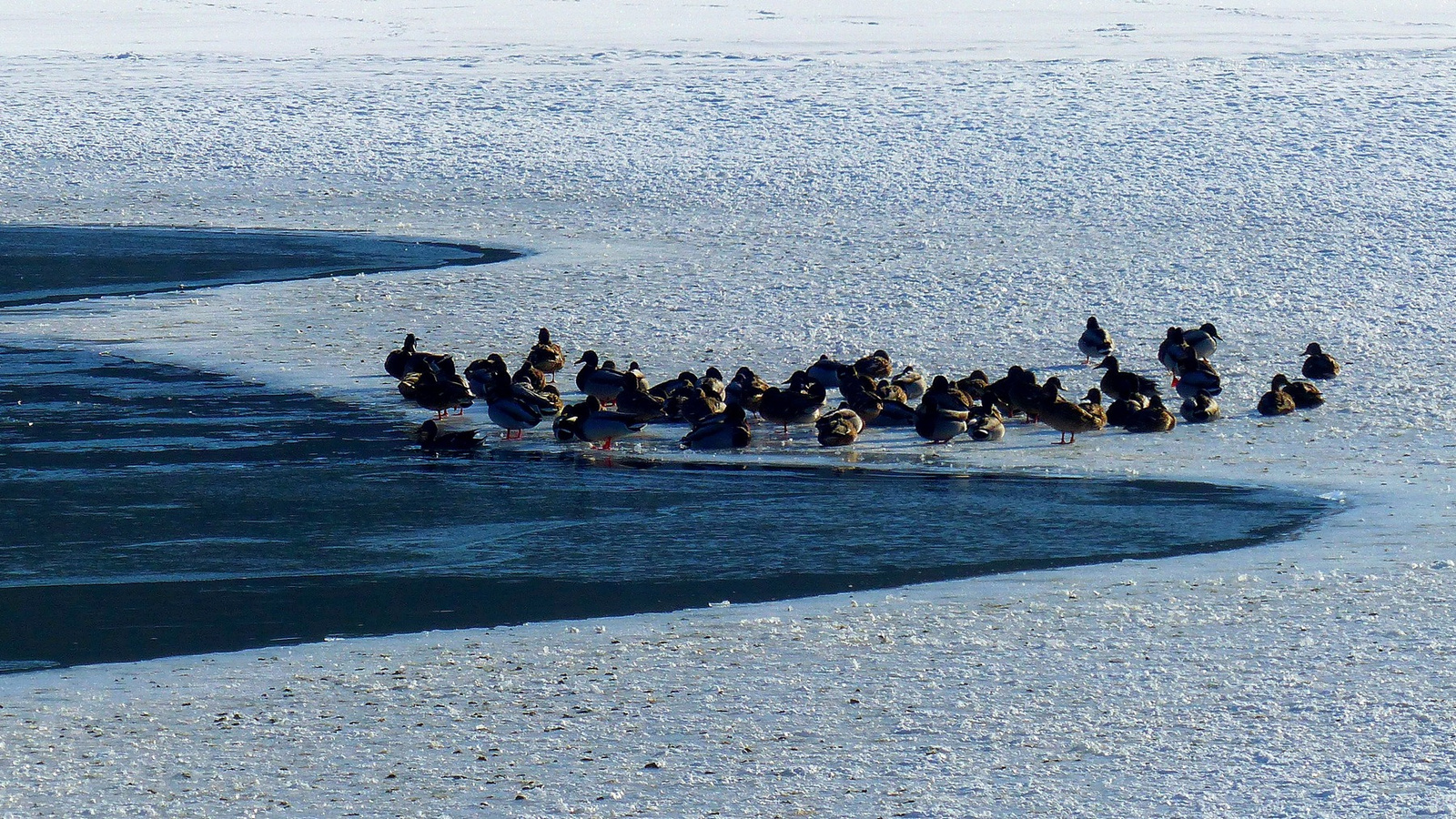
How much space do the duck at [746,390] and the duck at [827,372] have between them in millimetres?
439

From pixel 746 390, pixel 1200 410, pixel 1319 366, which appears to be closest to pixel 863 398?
pixel 746 390

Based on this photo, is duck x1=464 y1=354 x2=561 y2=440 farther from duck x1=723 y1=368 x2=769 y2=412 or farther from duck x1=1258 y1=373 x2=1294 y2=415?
duck x1=1258 y1=373 x2=1294 y2=415

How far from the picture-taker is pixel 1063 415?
8.88 meters

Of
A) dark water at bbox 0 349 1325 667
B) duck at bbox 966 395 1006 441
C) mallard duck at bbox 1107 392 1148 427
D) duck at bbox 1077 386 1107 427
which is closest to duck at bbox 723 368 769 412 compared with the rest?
dark water at bbox 0 349 1325 667

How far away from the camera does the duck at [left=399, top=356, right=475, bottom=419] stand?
947 centimetres

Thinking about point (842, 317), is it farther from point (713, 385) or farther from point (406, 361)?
point (406, 361)

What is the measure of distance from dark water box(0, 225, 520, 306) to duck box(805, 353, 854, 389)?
579cm

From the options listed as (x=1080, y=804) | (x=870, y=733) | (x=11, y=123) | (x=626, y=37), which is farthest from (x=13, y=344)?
(x=626, y=37)

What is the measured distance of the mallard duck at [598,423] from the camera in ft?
29.2

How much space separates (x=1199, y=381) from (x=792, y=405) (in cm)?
227

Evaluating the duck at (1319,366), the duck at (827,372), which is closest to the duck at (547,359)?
the duck at (827,372)

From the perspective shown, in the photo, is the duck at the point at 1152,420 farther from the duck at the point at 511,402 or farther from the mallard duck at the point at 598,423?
the duck at the point at 511,402

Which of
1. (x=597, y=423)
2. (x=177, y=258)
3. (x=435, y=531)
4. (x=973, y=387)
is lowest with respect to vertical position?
(x=435, y=531)

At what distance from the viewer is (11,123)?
2112 cm
